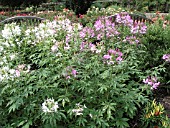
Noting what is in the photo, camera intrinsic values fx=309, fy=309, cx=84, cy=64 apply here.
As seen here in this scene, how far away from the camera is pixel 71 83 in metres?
3.20

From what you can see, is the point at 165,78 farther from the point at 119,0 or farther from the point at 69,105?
the point at 119,0

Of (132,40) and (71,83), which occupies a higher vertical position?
(132,40)

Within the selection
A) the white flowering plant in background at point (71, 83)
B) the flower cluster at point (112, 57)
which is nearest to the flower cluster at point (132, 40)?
the white flowering plant in background at point (71, 83)

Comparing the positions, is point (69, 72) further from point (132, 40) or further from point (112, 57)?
point (132, 40)

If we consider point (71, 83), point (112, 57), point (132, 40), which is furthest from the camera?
point (132, 40)

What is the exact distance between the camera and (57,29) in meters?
3.76

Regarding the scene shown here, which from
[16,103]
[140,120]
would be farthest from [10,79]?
[140,120]

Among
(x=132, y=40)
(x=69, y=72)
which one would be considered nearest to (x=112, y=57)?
(x=69, y=72)

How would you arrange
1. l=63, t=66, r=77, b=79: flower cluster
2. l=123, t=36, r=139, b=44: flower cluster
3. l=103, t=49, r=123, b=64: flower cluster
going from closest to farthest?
1. l=63, t=66, r=77, b=79: flower cluster
2. l=103, t=49, r=123, b=64: flower cluster
3. l=123, t=36, r=139, b=44: flower cluster

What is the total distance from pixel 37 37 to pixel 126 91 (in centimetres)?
126

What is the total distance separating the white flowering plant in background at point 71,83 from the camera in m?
2.97

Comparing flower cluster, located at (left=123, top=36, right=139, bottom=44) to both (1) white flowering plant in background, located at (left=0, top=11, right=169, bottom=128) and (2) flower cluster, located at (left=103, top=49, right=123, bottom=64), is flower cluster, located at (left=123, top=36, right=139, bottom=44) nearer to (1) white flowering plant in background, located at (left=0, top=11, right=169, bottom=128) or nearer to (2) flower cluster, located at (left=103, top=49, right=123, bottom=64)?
(1) white flowering plant in background, located at (left=0, top=11, right=169, bottom=128)

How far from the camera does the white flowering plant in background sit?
2967mm

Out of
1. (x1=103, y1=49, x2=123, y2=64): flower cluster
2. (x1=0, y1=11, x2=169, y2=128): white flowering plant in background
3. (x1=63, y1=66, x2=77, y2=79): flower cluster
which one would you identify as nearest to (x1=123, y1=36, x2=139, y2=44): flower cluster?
(x1=0, y1=11, x2=169, y2=128): white flowering plant in background
